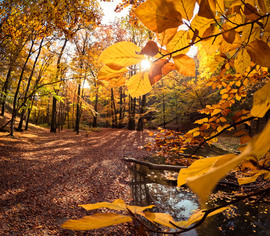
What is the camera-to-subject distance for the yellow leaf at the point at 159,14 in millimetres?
279

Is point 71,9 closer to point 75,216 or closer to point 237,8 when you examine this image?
point 237,8

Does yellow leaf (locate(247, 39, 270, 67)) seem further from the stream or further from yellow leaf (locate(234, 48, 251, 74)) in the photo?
the stream

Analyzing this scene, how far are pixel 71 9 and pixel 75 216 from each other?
440 centimetres

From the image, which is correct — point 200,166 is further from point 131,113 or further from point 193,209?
point 131,113

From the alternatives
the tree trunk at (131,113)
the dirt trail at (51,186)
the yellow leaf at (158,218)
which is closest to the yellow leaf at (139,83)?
the yellow leaf at (158,218)

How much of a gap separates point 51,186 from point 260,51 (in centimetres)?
477

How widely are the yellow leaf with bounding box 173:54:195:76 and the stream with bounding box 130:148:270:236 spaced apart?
117 inches

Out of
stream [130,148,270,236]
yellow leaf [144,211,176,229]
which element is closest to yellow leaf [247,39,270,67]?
yellow leaf [144,211,176,229]

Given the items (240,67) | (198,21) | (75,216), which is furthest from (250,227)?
(198,21)

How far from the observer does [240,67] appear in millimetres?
484

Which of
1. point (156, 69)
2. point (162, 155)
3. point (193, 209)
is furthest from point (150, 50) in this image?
point (193, 209)

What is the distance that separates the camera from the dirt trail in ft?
9.00

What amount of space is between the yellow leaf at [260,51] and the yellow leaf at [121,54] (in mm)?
242

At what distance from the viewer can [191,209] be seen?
13.1 feet
